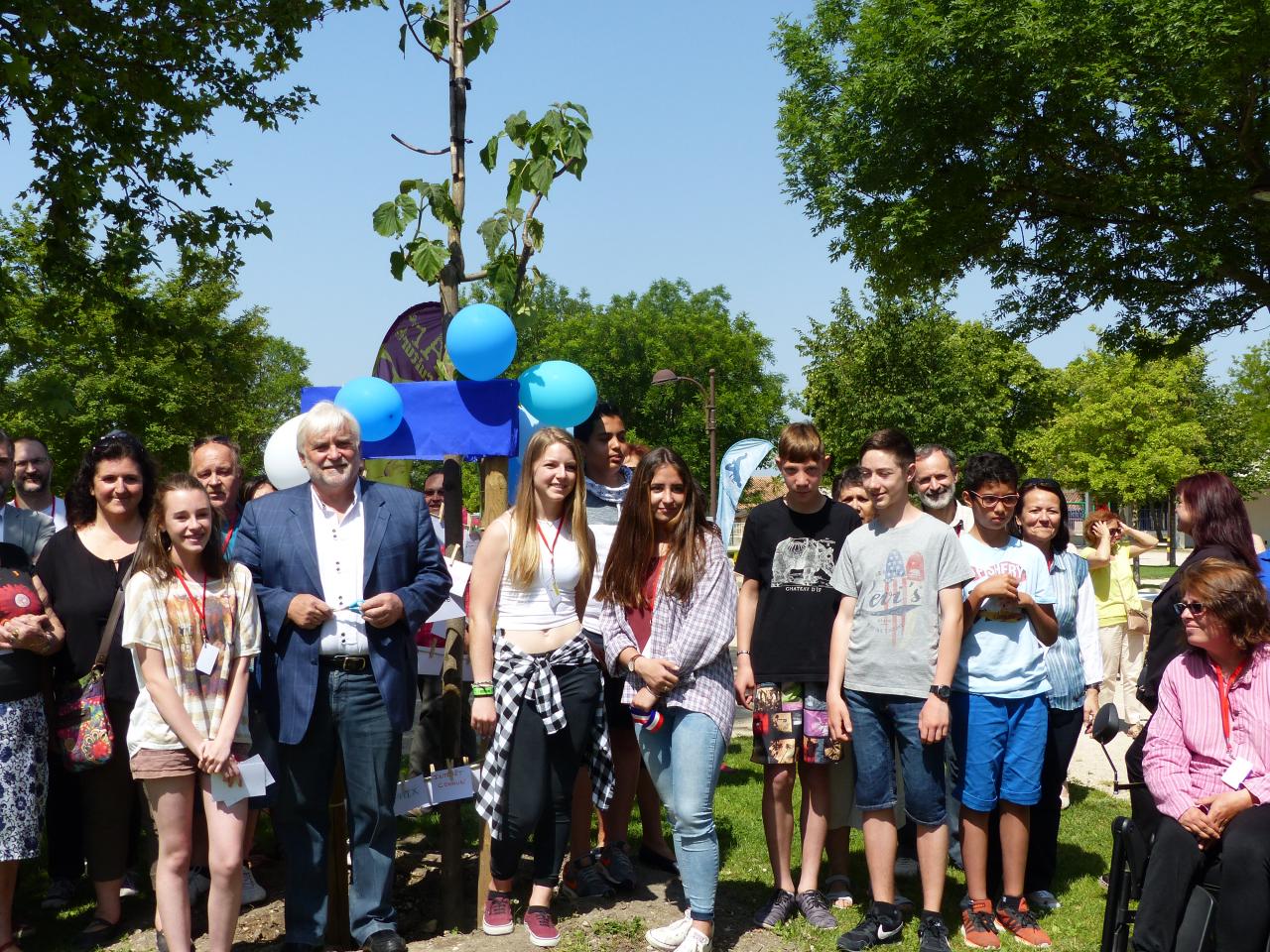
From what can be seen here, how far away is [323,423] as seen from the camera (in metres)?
4.15

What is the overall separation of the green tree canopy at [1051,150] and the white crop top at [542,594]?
897cm

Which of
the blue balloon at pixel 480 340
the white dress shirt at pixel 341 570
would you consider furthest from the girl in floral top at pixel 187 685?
the blue balloon at pixel 480 340

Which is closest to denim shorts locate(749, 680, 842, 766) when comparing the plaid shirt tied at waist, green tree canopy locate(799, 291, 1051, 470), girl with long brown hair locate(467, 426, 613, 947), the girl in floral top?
girl with long brown hair locate(467, 426, 613, 947)

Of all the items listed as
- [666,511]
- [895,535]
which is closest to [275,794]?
[666,511]

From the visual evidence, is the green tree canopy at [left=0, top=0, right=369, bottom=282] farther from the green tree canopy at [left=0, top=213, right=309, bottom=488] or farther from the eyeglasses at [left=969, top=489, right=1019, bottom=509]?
the eyeglasses at [left=969, top=489, right=1019, bottom=509]

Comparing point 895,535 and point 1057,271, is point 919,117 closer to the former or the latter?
point 1057,271

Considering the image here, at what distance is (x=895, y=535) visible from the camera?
14.8 ft

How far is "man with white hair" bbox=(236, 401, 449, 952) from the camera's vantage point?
13.4ft

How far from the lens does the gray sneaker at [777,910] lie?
15.4 feet

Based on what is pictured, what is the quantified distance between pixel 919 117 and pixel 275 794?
10780 millimetres

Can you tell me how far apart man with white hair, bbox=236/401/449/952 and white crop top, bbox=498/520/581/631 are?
0.32 metres

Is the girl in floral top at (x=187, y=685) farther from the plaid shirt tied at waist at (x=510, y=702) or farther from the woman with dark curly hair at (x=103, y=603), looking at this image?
the plaid shirt tied at waist at (x=510, y=702)

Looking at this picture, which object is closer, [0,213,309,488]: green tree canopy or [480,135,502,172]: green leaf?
[480,135,502,172]: green leaf

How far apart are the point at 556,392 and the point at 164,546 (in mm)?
1896
